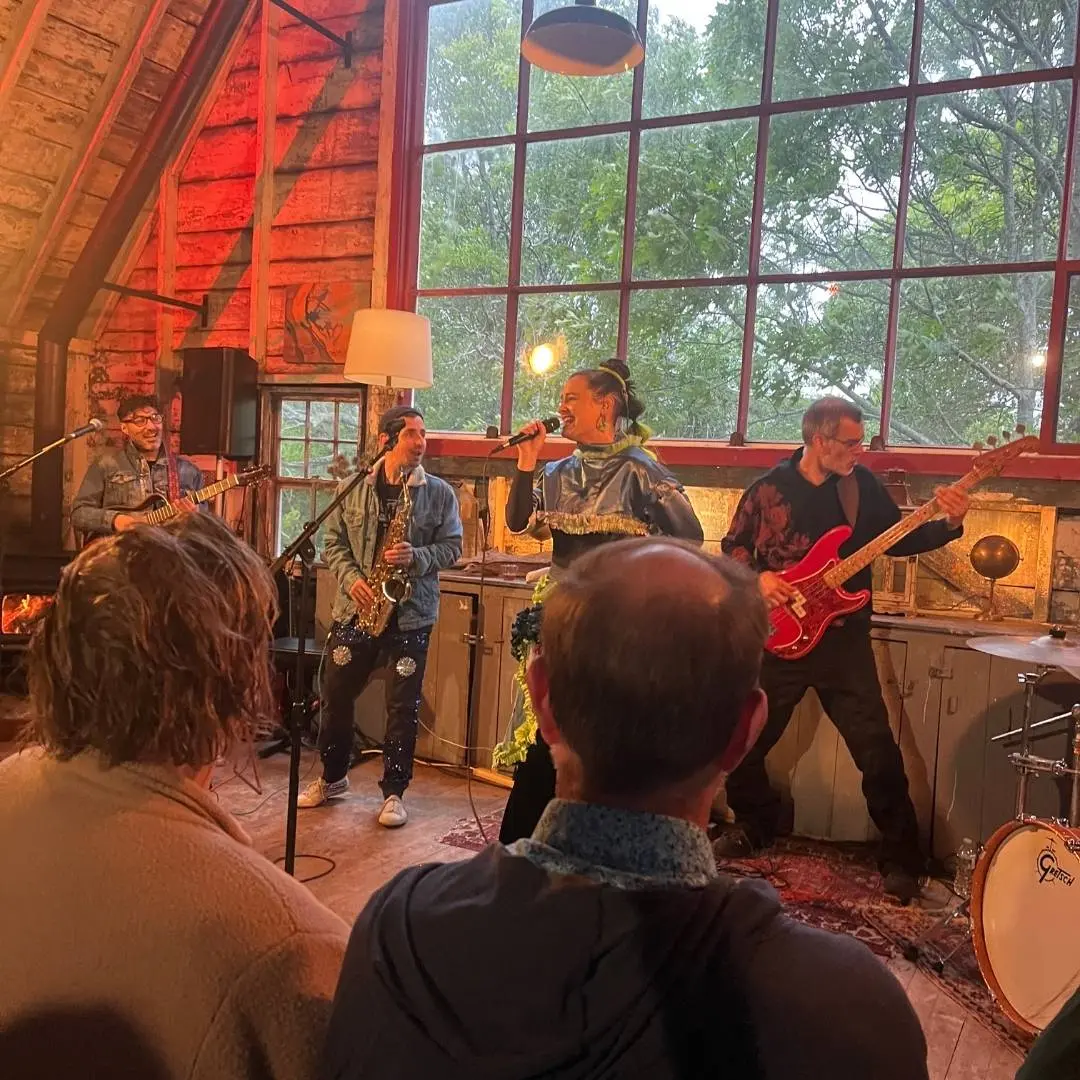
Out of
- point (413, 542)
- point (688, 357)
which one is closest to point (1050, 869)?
point (413, 542)

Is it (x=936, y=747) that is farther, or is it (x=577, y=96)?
(x=577, y=96)

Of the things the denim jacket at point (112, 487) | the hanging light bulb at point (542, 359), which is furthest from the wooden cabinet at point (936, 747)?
the denim jacket at point (112, 487)

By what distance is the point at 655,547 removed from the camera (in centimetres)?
85

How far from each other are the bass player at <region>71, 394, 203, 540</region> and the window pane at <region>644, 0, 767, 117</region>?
278 cm

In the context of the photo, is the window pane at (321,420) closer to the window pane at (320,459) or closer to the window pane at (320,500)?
the window pane at (320,459)

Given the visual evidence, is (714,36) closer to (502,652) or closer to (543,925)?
(502,652)

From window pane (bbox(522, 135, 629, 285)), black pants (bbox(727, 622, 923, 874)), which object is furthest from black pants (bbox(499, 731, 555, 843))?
window pane (bbox(522, 135, 629, 285))

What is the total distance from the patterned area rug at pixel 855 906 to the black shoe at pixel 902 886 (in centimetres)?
3

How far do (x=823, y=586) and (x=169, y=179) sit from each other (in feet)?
15.6

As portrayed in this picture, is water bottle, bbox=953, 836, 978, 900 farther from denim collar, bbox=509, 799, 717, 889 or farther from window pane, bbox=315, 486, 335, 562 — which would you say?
window pane, bbox=315, 486, 335, 562

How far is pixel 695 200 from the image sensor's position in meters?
4.62

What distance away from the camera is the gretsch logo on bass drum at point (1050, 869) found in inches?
87.7

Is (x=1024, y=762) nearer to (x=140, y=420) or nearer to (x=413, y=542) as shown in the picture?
(x=413, y=542)

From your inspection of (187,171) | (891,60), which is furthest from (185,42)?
(891,60)
